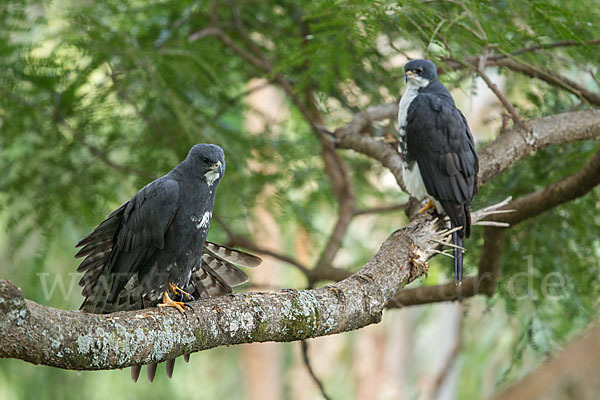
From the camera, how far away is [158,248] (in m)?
3.26

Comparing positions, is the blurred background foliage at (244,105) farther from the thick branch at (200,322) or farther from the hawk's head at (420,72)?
the thick branch at (200,322)

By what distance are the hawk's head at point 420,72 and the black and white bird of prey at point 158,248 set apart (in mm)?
1435

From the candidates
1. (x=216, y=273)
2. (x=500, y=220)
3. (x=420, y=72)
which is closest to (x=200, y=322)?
(x=216, y=273)

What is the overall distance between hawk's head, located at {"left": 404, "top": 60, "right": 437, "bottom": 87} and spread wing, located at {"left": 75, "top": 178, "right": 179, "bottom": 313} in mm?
1726

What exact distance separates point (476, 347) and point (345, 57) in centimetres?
695

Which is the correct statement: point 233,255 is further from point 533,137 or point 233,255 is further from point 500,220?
point 533,137

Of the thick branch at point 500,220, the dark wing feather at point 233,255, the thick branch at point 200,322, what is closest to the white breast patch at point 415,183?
the thick branch at point 500,220

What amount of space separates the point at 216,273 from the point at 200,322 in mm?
1073

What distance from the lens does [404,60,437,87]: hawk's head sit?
13.3ft

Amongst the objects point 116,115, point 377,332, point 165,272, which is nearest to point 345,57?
point 165,272

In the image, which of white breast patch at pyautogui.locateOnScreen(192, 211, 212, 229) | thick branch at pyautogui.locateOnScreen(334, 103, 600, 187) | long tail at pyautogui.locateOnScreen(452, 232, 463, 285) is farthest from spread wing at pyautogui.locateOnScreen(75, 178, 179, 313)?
thick branch at pyautogui.locateOnScreen(334, 103, 600, 187)

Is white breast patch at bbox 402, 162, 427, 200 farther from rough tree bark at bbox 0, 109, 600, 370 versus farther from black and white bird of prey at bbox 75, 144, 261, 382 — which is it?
black and white bird of prey at bbox 75, 144, 261, 382

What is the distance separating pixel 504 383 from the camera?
4.46 meters

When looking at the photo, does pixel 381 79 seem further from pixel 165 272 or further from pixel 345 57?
pixel 165 272
